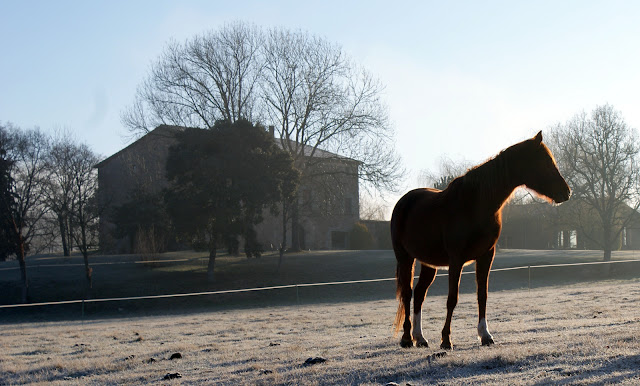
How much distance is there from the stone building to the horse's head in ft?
90.8

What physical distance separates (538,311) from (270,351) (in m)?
6.81

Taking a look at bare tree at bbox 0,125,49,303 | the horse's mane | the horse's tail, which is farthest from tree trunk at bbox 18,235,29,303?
the horse's mane

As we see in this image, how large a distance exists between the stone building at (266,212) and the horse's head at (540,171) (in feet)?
90.8

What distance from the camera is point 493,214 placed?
652 centimetres

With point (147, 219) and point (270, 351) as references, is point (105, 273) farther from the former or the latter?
point (270, 351)

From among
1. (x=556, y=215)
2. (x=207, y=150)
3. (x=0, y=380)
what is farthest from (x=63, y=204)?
(x=556, y=215)

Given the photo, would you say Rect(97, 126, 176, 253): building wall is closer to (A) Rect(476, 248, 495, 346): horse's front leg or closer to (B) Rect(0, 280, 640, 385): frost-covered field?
(B) Rect(0, 280, 640, 385): frost-covered field

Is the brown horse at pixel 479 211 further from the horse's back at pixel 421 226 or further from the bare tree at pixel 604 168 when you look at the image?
the bare tree at pixel 604 168

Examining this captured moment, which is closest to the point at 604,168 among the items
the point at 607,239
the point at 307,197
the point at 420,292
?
the point at 607,239

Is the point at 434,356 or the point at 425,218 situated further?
the point at 425,218

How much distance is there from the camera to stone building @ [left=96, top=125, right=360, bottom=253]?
4031 centimetres

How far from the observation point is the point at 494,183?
6.52m

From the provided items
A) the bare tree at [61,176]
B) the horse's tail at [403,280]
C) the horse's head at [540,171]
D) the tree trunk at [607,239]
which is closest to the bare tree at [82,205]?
the bare tree at [61,176]

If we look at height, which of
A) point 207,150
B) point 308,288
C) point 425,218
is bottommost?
point 308,288
